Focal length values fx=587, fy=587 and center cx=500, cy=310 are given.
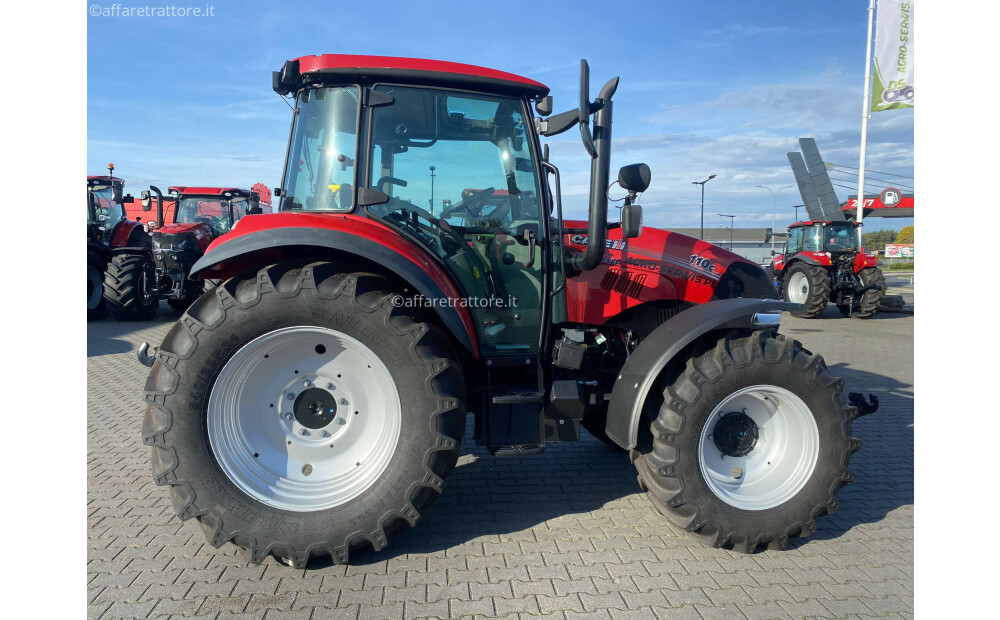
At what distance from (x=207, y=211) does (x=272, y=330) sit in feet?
38.4

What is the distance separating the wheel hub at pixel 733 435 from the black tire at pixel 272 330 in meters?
1.41

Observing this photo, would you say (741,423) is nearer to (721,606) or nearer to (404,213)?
(721,606)

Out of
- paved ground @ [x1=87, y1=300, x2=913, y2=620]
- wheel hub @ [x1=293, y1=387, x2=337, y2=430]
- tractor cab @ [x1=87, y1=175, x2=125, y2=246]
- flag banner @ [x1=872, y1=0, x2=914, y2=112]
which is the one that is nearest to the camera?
paved ground @ [x1=87, y1=300, x2=913, y2=620]

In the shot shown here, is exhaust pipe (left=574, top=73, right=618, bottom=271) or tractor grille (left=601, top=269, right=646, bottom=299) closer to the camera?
exhaust pipe (left=574, top=73, right=618, bottom=271)

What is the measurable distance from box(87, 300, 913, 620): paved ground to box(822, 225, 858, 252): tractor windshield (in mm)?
11916

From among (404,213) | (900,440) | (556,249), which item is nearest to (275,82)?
(404,213)

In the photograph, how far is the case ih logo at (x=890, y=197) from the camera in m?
30.2

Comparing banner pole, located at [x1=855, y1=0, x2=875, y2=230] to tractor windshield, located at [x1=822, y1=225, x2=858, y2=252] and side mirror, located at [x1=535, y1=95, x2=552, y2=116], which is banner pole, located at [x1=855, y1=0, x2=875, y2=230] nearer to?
tractor windshield, located at [x1=822, y1=225, x2=858, y2=252]

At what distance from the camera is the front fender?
2.99m

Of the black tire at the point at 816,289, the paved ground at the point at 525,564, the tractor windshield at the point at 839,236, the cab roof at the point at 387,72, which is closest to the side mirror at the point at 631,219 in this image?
the cab roof at the point at 387,72

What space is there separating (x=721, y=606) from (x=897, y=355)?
827cm

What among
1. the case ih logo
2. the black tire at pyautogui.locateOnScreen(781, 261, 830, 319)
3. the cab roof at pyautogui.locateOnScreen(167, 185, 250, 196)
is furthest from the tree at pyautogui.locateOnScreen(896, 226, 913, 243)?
the cab roof at pyautogui.locateOnScreen(167, 185, 250, 196)

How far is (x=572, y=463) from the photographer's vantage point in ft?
13.8

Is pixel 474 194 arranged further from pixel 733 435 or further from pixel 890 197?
pixel 890 197
